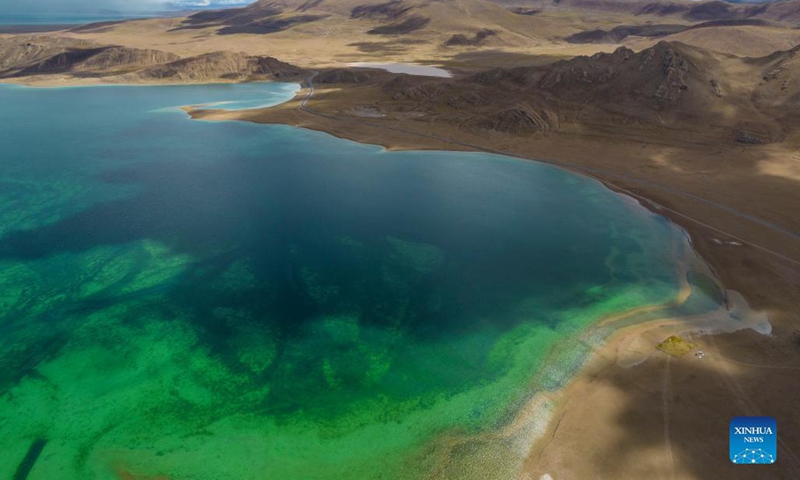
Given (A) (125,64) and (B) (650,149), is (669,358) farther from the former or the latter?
(A) (125,64)

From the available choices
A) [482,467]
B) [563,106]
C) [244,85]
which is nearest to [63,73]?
[244,85]

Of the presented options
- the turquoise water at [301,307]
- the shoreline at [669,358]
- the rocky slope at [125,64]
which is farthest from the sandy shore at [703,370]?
the rocky slope at [125,64]

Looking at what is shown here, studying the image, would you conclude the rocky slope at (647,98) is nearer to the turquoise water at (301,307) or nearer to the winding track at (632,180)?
the winding track at (632,180)

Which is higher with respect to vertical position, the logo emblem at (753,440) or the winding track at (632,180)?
the winding track at (632,180)

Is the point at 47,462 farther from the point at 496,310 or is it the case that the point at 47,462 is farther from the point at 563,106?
the point at 563,106

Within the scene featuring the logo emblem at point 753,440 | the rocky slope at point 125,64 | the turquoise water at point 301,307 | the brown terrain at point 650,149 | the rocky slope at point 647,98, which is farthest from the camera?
the rocky slope at point 125,64

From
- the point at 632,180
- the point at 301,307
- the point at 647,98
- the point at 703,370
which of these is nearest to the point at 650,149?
the point at 632,180
